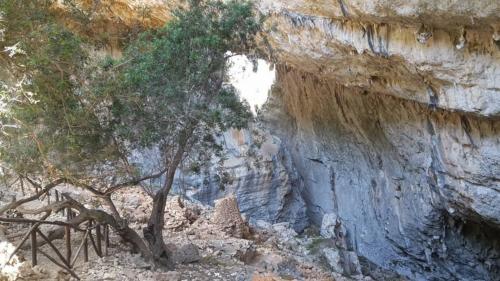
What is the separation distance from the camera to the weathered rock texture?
9.70 meters

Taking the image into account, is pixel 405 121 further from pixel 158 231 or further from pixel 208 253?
pixel 158 231

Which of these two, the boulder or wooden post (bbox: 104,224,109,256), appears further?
the boulder

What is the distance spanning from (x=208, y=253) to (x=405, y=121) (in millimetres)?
6000

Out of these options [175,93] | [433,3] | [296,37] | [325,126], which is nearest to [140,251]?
[175,93]

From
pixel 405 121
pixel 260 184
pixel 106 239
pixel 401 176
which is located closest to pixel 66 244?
pixel 106 239

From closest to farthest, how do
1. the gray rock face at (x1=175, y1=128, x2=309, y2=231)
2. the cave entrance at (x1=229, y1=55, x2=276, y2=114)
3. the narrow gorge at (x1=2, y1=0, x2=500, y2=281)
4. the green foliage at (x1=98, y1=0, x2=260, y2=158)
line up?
the green foliage at (x1=98, y1=0, x2=260, y2=158)
the narrow gorge at (x1=2, y1=0, x2=500, y2=281)
the gray rock face at (x1=175, y1=128, x2=309, y2=231)
the cave entrance at (x1=229, y1=55, x2=276, y2=114)

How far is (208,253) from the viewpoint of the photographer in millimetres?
12352

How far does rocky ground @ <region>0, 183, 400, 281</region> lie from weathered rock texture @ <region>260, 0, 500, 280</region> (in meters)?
1.78

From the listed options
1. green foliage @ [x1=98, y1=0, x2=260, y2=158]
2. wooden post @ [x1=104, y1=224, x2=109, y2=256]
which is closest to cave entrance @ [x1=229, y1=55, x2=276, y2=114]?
wooden post @ [x1=104, y1=224, x2=109, y2=256]

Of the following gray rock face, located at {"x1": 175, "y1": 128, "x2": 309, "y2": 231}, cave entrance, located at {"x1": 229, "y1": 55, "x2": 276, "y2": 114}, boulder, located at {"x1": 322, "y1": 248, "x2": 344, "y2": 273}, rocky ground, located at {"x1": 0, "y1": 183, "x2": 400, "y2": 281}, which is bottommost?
boulder, located at {"x1": 322, "y1": 248, "x2": 344, "y2": 273}

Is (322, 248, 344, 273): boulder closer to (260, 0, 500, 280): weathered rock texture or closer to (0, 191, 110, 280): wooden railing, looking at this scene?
(260, 0, 500, 280): weathered rock texture

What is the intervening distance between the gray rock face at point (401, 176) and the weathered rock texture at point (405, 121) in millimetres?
36

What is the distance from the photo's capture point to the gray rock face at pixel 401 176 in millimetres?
11930

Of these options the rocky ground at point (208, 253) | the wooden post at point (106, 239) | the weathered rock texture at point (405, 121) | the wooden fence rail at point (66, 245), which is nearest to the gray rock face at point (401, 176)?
the weathered rock texture at point (405, 121)
